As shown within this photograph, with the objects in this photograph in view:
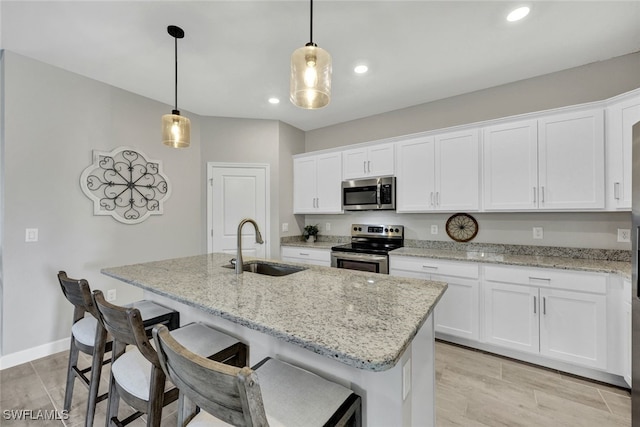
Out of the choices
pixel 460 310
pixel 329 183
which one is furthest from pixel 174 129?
pixel 460 310

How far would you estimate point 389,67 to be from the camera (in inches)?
103

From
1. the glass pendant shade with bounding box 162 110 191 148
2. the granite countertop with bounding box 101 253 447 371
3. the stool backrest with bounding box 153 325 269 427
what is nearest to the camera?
the stool backrest with bounding box 153 325 269 427

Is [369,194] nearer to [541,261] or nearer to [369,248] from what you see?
[369,248]

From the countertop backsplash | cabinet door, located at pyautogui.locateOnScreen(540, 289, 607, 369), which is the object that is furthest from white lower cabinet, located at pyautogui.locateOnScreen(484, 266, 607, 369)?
the countertop backsplash

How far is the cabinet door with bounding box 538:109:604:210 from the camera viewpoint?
7.50ft

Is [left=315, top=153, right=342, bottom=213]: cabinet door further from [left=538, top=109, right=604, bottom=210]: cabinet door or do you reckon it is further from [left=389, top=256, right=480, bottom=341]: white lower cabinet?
[left=538, top=109, right=604, bottom=210]: cabinet door

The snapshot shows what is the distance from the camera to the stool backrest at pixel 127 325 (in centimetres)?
108

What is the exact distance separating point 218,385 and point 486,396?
A: 2189 mm

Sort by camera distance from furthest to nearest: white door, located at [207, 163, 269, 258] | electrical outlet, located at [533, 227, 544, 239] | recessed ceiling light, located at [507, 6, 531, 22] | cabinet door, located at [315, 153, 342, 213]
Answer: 1. white door, located at [207, 163, 269, 258]
2. cabinet door, located at [315, 153, 342, 213]
3. electrical outlet, located at [533, 227, 544, 239]
4. recessed ceiling light, located at [507, 6, 531, 22]

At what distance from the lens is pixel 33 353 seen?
249 cm

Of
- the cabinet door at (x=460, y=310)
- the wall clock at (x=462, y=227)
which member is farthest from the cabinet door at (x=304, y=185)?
the cabinet door at (x=460, y=310)

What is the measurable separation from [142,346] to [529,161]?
327cm

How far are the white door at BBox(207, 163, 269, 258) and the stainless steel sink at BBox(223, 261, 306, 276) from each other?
1817mm

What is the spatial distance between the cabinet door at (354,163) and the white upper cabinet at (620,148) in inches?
88.6
